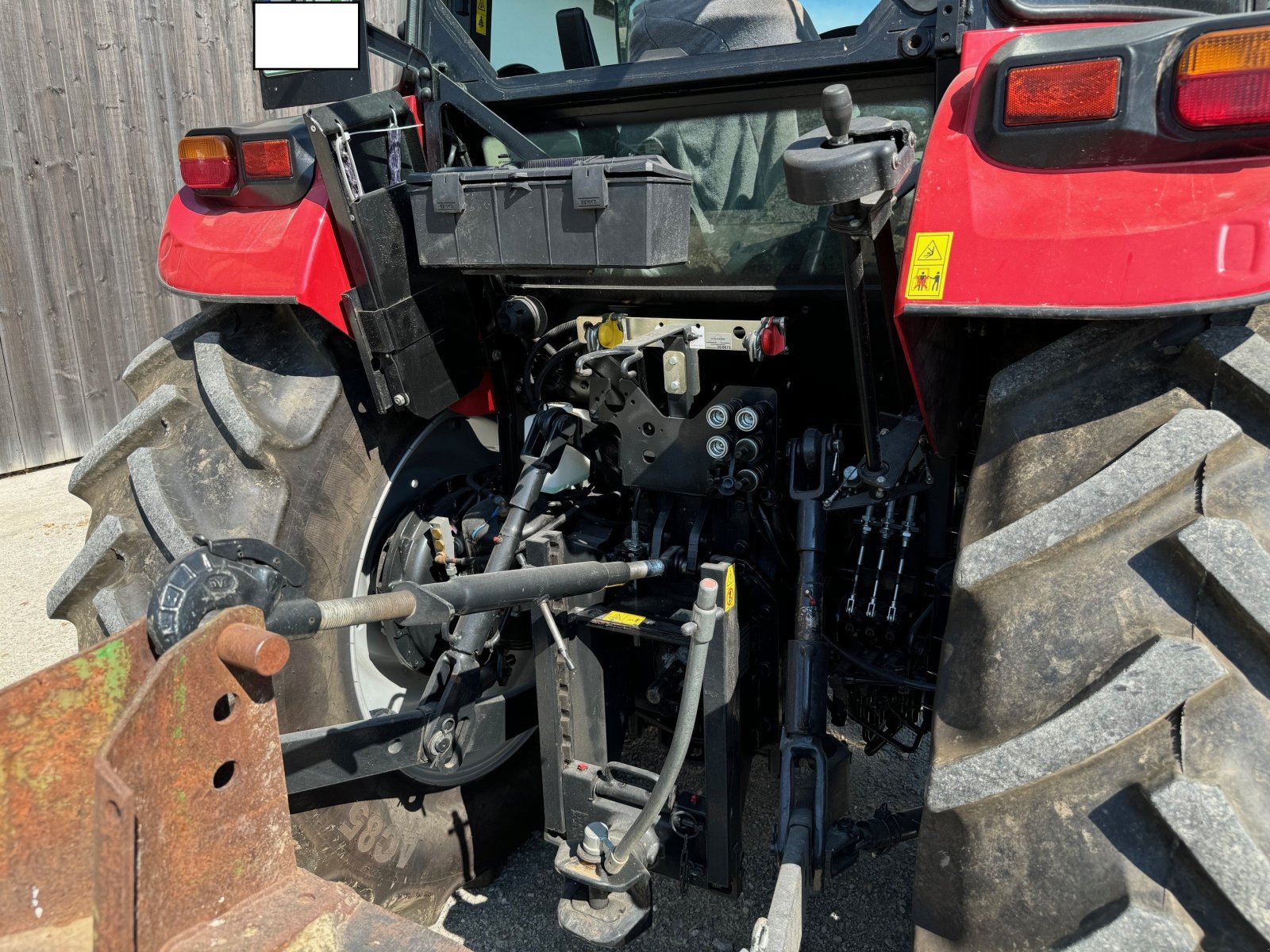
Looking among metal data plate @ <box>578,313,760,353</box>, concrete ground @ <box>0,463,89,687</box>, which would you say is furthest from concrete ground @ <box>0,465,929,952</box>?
concrete ground @ <box>0,463,89,687</box>

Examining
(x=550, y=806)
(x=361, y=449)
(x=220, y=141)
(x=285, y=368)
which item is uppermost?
(x=220, y=141)

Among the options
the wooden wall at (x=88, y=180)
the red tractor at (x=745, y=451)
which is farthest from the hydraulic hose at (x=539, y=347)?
the wooden wall at (x=88, y=180)

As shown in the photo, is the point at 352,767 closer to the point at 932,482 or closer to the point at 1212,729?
the point at 932,482

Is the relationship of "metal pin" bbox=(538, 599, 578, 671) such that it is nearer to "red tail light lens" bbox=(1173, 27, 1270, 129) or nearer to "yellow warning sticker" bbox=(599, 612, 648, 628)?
"yellow warning sticker" bbox=(599, 612, 648, 628)

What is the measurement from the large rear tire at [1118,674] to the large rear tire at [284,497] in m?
1.28

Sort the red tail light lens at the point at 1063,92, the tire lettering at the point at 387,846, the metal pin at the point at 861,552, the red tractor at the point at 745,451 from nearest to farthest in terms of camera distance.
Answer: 1. the red tractor at the point at 745,451
2. the red tail light lens at the point at 1063,92
3. the metal pin at the point at 861,552
4. the tire lettering at the point at 387,846

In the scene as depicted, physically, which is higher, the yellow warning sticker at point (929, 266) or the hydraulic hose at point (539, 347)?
the yellow warning sticker at point (929, 266)

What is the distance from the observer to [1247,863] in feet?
3.23

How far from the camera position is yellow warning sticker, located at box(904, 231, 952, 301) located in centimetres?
135

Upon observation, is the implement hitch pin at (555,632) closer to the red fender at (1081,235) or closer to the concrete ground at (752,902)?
the concrete ground at (752,902)

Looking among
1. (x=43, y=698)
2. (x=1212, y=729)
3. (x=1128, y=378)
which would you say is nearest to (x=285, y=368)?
(x=43, y=698)

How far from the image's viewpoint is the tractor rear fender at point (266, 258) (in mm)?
1935

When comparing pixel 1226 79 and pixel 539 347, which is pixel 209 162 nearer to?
pixel 539 347

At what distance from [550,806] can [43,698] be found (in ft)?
3.44
